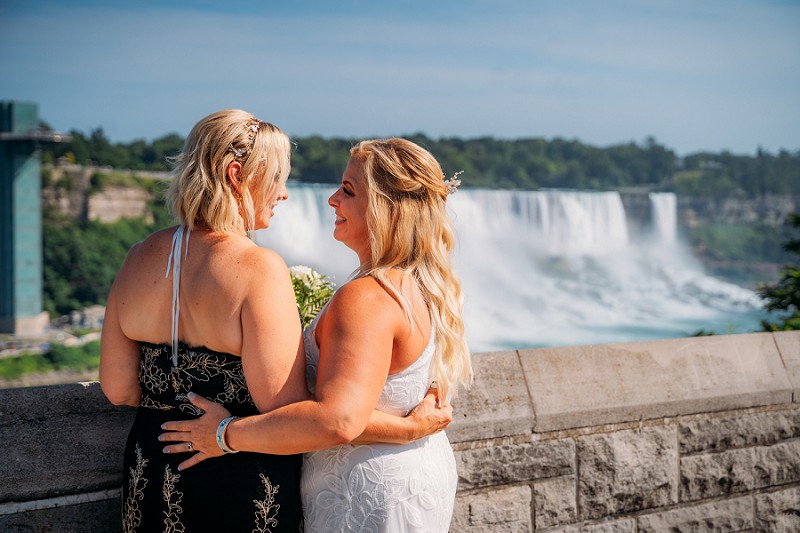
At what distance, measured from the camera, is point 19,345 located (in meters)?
49.3

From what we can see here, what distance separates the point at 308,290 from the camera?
254 cm

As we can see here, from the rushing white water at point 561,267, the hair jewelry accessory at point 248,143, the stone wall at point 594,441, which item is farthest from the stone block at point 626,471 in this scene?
the rushing white water at point 561,267

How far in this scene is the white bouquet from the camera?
2533 mm

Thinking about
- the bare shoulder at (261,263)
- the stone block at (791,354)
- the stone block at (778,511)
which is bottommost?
the stone block at (778,511)

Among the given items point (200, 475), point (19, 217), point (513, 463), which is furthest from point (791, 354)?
point (19, 217)

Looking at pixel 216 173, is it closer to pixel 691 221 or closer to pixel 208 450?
pixel 208 450

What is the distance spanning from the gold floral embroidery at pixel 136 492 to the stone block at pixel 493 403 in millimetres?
939

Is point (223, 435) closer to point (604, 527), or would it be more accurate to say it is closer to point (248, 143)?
point (248, 143)

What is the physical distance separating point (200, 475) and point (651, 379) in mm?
1652

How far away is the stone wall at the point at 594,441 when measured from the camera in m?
2.08

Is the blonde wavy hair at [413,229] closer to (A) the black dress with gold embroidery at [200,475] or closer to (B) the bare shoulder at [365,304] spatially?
(B) the bare shoulder at [365,304]

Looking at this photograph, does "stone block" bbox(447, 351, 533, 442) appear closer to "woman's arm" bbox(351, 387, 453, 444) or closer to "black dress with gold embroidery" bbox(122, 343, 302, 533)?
"woman's arm" bbox(351, 387, 453, 444)

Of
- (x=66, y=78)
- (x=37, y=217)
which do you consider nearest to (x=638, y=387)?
(x=37, y=217)

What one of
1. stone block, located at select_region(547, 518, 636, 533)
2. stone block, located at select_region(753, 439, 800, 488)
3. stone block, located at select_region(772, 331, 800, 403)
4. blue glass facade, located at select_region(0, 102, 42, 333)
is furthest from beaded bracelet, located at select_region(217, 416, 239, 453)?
blue glass facade, located at select_region(0, 102, 42, 333)
